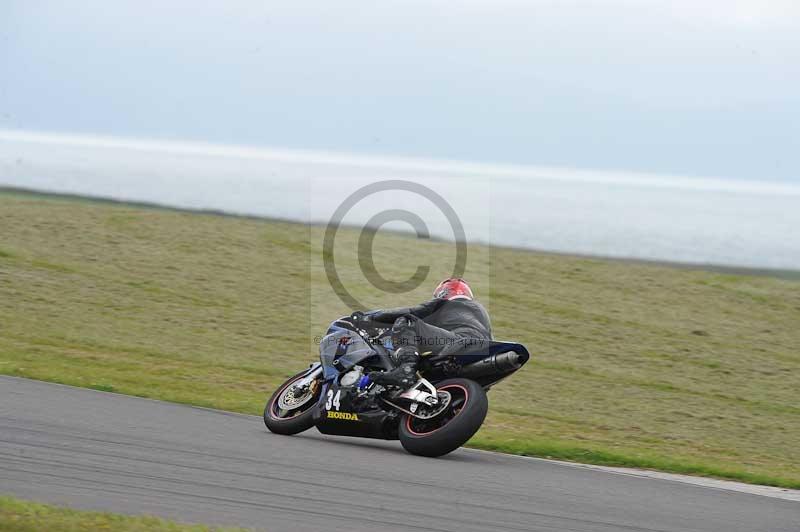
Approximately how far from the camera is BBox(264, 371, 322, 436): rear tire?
9906 millimetres

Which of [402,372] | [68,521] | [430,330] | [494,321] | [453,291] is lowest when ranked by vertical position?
[494,321]

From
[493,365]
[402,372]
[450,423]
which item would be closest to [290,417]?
[402,372]

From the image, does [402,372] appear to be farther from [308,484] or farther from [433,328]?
[308,484]

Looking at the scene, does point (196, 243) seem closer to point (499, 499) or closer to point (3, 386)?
point (3, 386)

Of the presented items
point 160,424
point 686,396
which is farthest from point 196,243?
point 160,424

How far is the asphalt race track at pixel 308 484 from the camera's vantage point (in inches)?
258

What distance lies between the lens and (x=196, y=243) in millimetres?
25312

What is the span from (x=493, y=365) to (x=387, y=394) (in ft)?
3.23

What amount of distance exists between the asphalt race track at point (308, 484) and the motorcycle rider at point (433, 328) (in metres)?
0.77

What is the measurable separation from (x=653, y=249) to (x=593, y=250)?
5.44m

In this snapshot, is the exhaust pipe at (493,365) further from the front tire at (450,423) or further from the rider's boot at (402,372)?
the rider's boot at (402,372)

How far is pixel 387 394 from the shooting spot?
9.35 m

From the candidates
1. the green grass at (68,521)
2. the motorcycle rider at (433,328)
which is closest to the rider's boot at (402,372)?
the motorcycle rider at (433,328)

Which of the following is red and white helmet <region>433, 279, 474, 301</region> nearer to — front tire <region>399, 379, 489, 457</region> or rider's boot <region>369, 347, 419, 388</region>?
rider's boot <region>369, 347, 419, 388</region>
